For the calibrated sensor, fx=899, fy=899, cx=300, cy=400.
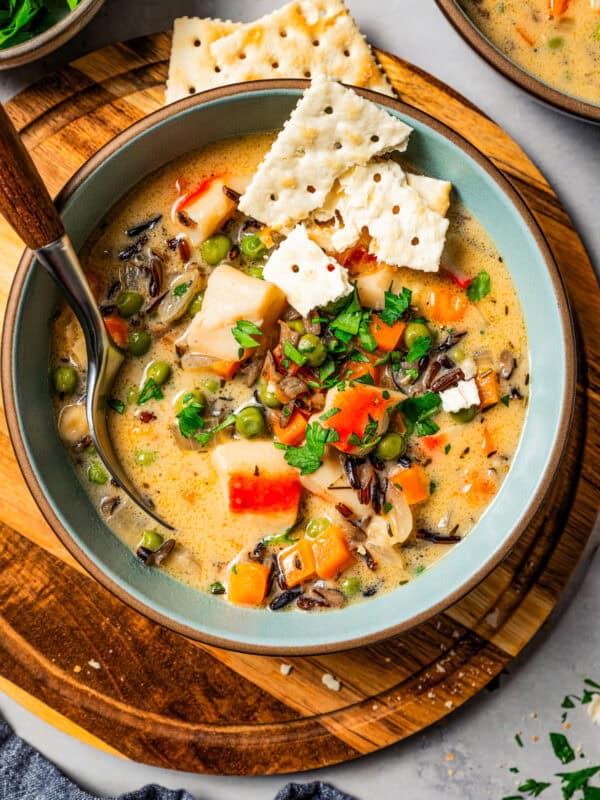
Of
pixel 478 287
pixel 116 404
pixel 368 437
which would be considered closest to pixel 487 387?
pixel 478 287

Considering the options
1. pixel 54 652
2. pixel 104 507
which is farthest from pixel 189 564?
pixel 54 652

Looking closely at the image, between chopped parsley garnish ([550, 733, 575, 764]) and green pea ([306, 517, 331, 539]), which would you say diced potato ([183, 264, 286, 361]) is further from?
chopped parsley garnish ([550, 733, 575, 764])

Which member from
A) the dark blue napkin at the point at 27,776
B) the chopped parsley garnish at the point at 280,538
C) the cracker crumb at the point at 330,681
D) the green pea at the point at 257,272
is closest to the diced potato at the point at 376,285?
the green pea at the point at 257,272

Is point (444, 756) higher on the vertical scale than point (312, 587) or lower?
lower

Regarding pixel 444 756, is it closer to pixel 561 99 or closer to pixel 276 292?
pixel 276 292

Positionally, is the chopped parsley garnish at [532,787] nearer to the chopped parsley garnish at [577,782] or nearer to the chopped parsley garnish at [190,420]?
the chopped parsley garnish at [577,782]

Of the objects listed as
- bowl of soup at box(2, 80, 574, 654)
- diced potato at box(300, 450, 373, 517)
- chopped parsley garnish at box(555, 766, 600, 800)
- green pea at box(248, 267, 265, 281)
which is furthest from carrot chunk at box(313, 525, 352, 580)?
chopped parsley garnish at box(555, 766, 600, 800)

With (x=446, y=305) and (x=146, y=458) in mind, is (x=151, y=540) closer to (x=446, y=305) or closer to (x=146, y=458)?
(x=146, y=458)
